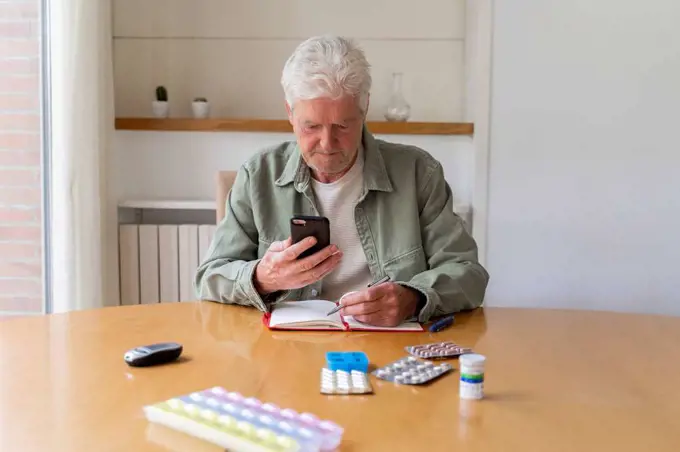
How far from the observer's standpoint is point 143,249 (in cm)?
293

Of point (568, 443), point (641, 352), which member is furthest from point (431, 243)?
point (568, 443)

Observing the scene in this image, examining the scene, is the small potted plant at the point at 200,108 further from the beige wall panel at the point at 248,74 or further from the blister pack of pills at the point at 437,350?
the blister pack of pills at the point at 437,350

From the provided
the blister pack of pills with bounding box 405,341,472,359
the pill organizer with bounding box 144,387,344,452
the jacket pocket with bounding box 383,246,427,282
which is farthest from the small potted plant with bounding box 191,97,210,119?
the pill organizer with bounding box 144,387,344,452

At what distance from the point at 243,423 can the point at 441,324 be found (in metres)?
0.67

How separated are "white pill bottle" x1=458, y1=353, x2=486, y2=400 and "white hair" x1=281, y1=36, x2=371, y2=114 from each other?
0.77 metres

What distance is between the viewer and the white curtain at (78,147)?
8.52ft

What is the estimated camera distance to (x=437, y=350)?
1.31m

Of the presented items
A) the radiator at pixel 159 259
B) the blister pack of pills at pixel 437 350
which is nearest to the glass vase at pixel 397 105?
the radiator at pixel 159 259

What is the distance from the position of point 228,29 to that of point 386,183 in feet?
4.74

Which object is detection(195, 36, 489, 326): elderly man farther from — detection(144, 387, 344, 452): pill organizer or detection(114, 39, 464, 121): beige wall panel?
detection(114, 39, 464, 121): beige wall panel

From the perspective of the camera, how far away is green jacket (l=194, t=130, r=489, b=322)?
1761 mm

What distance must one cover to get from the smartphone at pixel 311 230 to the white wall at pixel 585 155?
4.76ft

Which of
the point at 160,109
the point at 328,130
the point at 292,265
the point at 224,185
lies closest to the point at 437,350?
the point at 292,265

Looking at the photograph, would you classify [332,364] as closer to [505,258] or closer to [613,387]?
[613,387]
